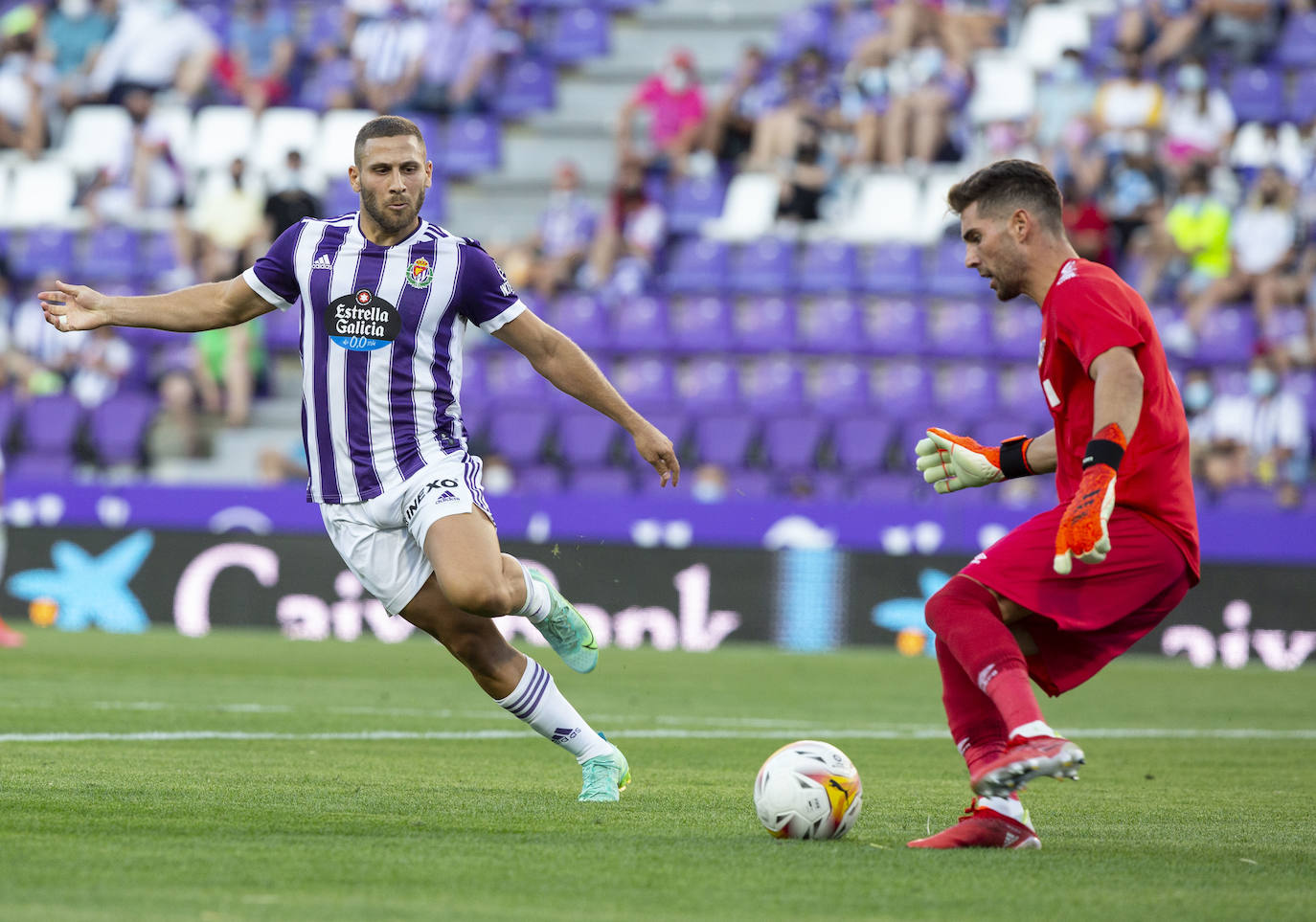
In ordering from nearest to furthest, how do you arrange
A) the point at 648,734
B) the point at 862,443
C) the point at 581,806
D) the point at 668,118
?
the point at 581,806 < the point at 648,734 < the point at 862,443 < the point at 668,118

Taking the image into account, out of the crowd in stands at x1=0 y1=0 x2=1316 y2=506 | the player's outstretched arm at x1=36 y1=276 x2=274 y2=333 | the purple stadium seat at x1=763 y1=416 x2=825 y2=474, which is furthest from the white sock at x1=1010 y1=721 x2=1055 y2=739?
the purple stadium seat at x1=763 y1=416 x2=825 y2=474

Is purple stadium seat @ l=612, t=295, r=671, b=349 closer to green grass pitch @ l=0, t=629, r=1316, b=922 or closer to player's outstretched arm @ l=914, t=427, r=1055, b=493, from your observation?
green grass pitch @ l=0, t=629, r=1316, b=922

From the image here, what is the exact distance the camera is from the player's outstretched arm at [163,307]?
6.25 meters

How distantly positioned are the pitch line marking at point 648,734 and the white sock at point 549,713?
203 cm

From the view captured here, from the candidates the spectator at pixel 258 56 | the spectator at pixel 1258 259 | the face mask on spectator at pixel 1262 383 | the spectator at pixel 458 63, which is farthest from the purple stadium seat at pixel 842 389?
the spectator at pixel 258 56

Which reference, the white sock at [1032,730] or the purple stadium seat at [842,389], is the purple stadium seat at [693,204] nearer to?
the purple stadium seat at [842,389]

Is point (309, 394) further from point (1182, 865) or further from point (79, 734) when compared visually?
point (1182, 865)

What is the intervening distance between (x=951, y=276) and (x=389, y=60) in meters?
7.85

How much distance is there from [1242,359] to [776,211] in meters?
4.90

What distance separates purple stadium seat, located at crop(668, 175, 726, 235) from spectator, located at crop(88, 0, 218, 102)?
6598 millimetres

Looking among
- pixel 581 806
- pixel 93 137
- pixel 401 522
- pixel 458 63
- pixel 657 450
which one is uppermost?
pixel 458 63

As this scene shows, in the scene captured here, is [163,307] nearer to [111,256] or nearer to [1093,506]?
[1093,506]

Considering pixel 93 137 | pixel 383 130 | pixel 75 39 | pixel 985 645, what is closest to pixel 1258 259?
pixel 383 130

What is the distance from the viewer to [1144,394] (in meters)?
5.13
